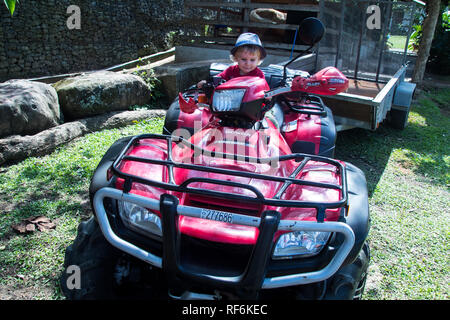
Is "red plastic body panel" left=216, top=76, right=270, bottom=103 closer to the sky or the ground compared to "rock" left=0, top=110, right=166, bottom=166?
closer to the sky

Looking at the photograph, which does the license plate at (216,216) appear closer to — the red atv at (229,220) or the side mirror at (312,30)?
the red atv at (229,220)

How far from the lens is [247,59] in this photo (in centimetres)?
346

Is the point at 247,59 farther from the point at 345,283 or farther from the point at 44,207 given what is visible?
the point at 44,207

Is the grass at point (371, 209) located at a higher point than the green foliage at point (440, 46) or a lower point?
lower

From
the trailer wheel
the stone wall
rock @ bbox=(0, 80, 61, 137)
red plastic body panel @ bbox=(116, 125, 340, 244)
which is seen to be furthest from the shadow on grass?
the stone wall

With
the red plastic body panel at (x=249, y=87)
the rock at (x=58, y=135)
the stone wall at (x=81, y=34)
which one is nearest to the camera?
the red plastic body panel at (x=249, y=87)

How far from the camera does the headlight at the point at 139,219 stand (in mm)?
2119

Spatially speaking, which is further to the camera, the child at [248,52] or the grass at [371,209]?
the child at [248,52]

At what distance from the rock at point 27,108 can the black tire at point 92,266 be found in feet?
9.48

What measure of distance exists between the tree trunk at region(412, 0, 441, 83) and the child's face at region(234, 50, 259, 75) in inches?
312

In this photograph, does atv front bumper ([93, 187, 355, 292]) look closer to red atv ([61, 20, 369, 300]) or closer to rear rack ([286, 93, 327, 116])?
red atv ([61, 20, 369, 300])

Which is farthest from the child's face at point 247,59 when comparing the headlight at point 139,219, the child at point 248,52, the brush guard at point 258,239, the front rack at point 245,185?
the headlight at point 139,219

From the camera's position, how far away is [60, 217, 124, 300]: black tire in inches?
91.1
